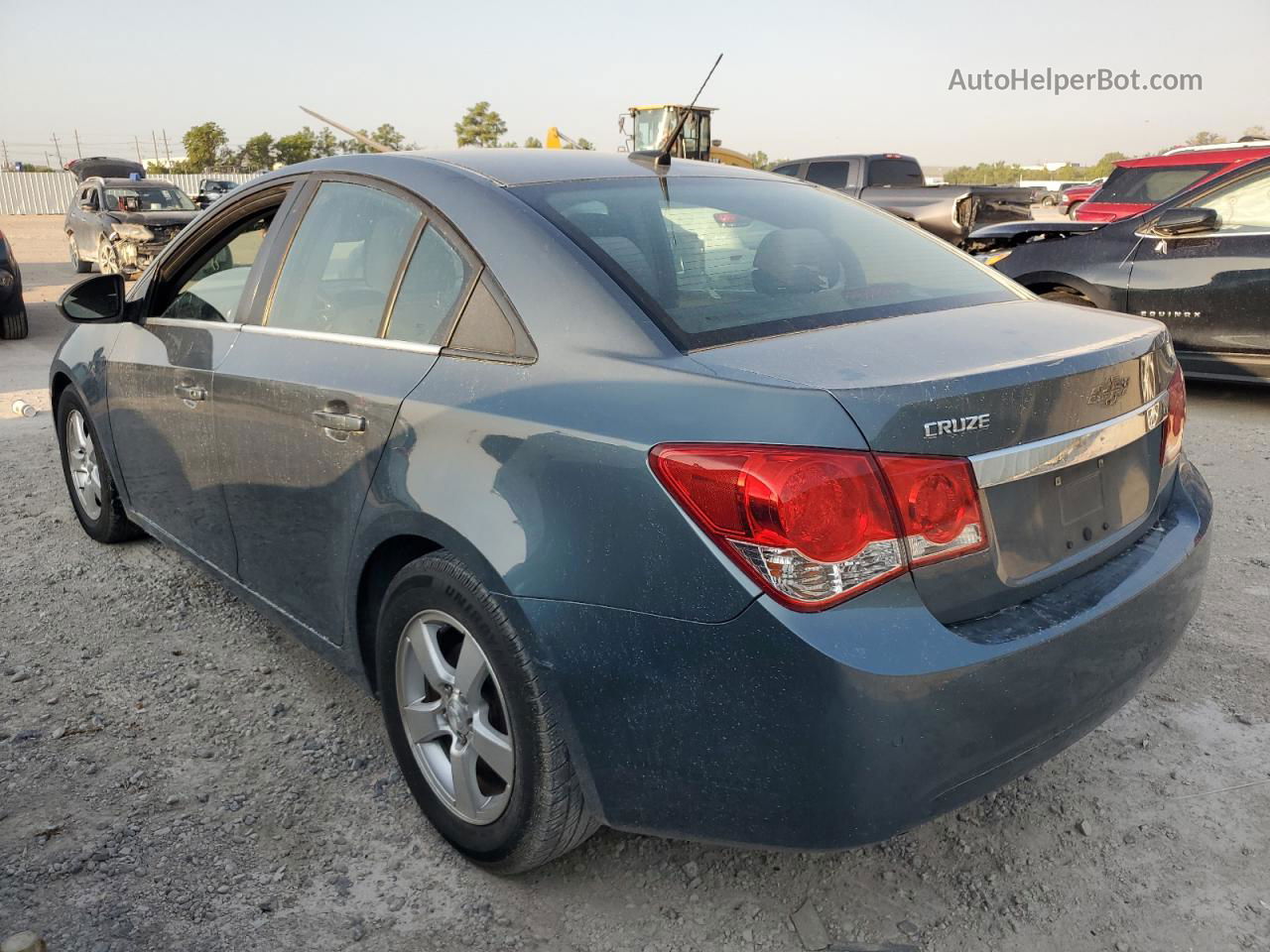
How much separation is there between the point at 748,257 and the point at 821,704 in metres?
1.21

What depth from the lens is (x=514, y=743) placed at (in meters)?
2.09

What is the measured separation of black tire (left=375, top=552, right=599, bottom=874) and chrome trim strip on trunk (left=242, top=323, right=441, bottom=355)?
0.50m

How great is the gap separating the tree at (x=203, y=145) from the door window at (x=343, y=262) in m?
58.4

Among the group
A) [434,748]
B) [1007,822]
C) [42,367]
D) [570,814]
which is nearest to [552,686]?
[570,814]

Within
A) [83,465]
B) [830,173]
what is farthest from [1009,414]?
[830,173]

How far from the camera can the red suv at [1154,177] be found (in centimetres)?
1012

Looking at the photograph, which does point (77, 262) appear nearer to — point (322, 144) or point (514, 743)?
point (514, 743)

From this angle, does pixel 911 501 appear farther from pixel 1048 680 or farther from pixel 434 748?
pixel 434 748

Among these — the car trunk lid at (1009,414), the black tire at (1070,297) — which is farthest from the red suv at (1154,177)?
the car trunk lid at (1009,414)

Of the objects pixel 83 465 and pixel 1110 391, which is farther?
pixel 83 465

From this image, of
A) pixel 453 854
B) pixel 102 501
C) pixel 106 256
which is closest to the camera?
pixel 453 854

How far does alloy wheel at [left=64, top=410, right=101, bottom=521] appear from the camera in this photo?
14.1 feet

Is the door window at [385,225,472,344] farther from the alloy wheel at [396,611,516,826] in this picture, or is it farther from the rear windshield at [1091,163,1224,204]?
the rear windshield at [1091,163,1224,204]

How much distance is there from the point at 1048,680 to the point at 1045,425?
1.54 feet
